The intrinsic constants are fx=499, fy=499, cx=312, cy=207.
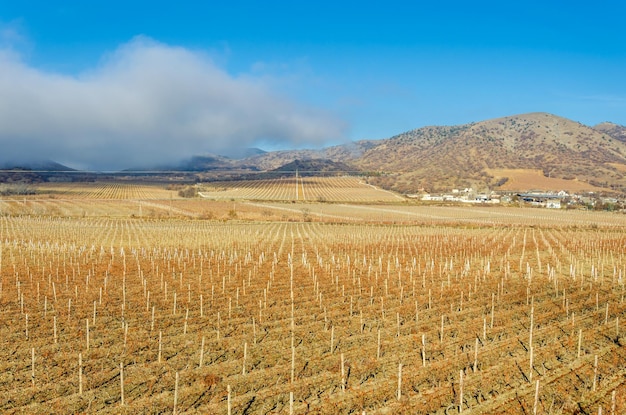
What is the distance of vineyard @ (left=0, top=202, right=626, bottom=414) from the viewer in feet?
30.9

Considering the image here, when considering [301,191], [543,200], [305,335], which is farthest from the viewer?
[301,191]

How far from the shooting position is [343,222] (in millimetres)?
57594

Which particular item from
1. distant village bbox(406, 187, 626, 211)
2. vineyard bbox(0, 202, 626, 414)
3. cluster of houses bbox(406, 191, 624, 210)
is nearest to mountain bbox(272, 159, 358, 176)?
distant village bbox(406, 187, 626, 211)

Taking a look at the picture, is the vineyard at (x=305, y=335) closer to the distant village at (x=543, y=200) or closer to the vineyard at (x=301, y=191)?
the distant village at (x=543, y=200)

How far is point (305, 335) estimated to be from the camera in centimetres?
1331

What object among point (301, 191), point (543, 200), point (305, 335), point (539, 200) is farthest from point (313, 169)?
point (305, 335)

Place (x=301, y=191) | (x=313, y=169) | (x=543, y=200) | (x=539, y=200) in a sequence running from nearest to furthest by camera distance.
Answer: (x=539, y=200) < (x=543, y=200) < (x=301, y=191) < (x=313, y=169)

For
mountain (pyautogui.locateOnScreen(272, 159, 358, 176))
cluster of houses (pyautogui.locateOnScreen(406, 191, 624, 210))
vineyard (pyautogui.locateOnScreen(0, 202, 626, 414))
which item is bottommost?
vineyard (pyautogui.locateOnScreen(0, 202, 626, 414))

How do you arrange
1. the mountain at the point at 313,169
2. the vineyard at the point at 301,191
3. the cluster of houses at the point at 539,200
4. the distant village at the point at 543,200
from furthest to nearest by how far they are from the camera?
→ the mountain at the point at 313,169 → the vineyard at the point at 301,191 → the cluster of houses at the point at 539,200 → the distant village at the point at 543,200

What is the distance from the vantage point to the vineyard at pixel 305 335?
943cm

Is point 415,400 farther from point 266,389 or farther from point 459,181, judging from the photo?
point 459,181

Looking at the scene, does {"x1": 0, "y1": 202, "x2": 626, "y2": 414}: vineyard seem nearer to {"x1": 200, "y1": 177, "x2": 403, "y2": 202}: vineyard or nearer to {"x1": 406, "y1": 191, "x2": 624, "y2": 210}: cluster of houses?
{"x1": 406, "y1": 191, "x2": 624, "y2": 210}: cluster of houses

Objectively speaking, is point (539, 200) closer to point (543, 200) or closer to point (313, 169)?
point (543, 200)

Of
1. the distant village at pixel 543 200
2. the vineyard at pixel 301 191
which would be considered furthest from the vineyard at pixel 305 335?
the vineyard at pixel 301 191
